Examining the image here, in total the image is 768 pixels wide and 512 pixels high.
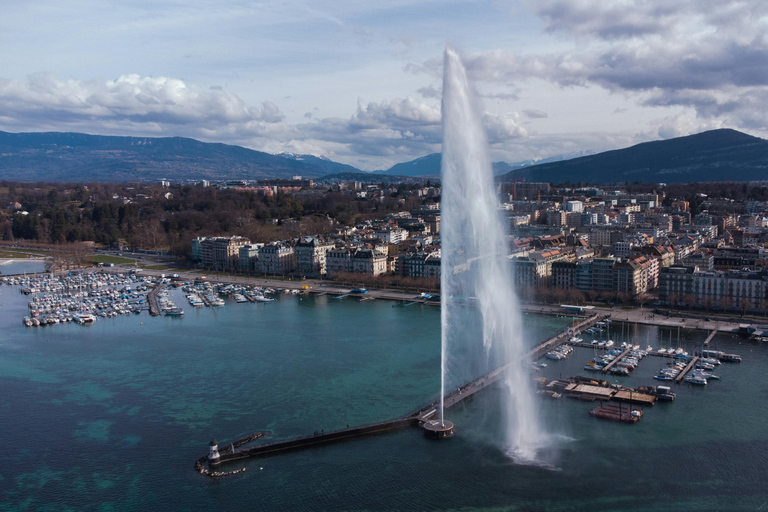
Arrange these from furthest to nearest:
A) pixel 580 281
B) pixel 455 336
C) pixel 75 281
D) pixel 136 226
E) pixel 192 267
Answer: pixel 136 226 < pixel 192 267 < pixel 75 281 < pixel 580 281 < pixel 455 336

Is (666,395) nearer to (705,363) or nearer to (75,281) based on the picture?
(705,363)

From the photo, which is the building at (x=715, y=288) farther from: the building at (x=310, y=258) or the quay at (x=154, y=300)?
the quay at (x=154, y=300)

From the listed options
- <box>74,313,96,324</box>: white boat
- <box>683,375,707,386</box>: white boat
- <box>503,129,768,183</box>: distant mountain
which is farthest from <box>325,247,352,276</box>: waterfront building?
<box>503,129,768,183</box>: distant mountain

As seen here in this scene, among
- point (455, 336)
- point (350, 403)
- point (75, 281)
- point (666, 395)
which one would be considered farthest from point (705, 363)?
point (75, 281)

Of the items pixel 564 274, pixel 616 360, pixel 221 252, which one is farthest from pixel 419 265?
pixel 616 360

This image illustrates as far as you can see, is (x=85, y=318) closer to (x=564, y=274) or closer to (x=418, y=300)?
(x=418, y=300)

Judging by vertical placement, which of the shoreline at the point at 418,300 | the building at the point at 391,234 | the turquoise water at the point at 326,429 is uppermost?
the building at the point at 391,234

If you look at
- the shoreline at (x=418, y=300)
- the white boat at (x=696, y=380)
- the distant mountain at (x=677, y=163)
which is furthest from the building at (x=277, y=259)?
the distant mountain at (x=677, y=163)
